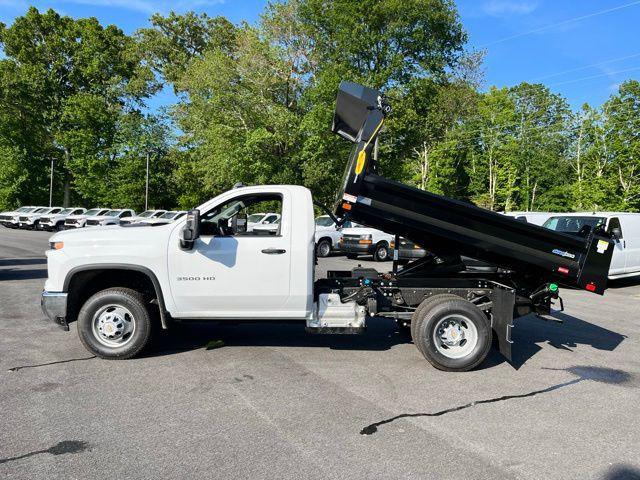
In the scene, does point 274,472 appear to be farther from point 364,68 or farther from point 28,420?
point 364,68

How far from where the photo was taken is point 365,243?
17.8 metres

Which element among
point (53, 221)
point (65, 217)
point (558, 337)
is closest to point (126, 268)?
point (558, 337)

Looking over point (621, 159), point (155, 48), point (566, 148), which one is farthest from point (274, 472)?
point (155, 48)

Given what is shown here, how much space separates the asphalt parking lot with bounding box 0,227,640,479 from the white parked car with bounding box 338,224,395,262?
419 inches

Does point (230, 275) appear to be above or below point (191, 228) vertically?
below

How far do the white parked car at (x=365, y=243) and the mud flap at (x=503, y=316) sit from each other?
11297 mm

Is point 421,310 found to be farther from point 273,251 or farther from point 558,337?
point 558,337

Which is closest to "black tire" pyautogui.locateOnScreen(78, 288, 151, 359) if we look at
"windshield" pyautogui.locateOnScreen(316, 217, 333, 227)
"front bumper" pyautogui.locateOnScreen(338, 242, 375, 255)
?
"front bumper" pyautogui.locateOnScreen(338, 242, 375, 255)

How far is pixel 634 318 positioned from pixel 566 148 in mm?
43447

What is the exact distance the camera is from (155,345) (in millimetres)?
6590

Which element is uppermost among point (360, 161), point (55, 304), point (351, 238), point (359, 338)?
point (360, 161)

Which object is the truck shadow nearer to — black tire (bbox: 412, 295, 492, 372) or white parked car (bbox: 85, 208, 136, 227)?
black tire (bbox: 412, 295, 492, 372)

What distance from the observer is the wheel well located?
593cm

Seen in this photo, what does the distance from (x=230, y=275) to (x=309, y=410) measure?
195 cm
